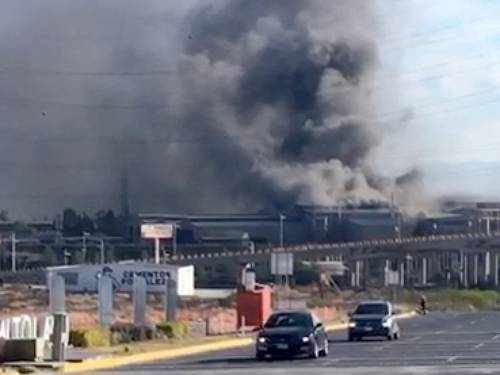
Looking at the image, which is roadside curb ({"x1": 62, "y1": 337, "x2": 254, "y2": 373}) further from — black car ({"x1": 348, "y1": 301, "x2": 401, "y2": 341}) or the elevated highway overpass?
the elevated highway overpass

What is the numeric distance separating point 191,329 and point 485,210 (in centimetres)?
11953

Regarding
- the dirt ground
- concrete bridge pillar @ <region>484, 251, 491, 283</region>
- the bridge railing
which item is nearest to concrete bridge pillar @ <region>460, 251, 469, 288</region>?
the bridge railing

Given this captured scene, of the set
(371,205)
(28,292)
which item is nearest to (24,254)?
(371,205)

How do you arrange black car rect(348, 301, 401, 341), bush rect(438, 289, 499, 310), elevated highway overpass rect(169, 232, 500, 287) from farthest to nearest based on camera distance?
elevated highway overpass rect(169, 232, 500, 287) → bush rect(438, 289, 499, 310) → black car rect(348, 301, 401, 341)

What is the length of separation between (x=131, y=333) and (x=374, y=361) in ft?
48.8

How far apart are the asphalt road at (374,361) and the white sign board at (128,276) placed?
1303 inches

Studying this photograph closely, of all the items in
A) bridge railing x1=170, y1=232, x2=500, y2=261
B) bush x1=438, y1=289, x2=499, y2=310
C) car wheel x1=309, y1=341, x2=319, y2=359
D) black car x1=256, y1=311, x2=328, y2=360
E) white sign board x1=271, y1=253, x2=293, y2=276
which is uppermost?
bridge railing x1=170, y1=232, x2=500, y2=261

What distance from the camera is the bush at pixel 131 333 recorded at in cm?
4948

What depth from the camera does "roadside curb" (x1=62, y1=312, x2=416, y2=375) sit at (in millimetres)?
37594

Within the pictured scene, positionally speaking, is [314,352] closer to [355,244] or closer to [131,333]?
[131,333]

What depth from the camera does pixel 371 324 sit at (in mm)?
53656

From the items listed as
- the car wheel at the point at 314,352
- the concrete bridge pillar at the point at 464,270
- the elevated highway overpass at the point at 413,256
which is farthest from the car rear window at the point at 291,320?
the concrete bridge pillar at the point at 464,270

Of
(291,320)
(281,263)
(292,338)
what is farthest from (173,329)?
(292,338)

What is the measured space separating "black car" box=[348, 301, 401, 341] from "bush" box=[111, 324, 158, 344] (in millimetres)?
7428
